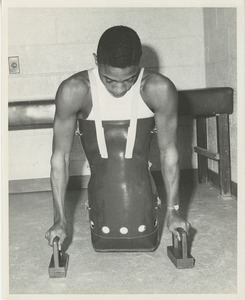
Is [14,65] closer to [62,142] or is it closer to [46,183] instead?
[46,183]

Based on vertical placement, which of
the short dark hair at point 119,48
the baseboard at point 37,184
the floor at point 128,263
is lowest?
the floor at point 128,263

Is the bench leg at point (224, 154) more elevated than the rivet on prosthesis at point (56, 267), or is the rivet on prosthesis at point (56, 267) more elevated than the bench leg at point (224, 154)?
the bench leg at point (224, 154)

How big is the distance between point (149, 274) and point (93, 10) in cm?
210

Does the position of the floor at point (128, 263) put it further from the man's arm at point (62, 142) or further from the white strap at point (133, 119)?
the white strap at point (133, 119)

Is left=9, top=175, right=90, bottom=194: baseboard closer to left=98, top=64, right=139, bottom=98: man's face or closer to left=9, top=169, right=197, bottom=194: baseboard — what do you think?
left=9, top=169, right=197, bottom=194: baseboard

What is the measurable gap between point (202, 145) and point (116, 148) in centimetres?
149

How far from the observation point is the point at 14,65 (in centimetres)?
306

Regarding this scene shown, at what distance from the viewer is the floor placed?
5.16 ft

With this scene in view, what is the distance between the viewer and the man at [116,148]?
1752mm

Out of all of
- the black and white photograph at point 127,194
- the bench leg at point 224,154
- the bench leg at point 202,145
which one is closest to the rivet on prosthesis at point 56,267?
the black and white photograph at point 127,194

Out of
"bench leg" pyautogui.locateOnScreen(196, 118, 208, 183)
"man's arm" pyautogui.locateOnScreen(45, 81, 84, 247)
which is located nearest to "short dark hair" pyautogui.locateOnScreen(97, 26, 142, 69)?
"man's arm" pyautogui.locateOnScreen(45, 81, 84, 247)

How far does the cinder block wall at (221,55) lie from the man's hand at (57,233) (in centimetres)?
136

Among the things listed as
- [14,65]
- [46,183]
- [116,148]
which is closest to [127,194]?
[116,148]

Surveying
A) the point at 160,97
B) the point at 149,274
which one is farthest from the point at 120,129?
the point at 149,274
